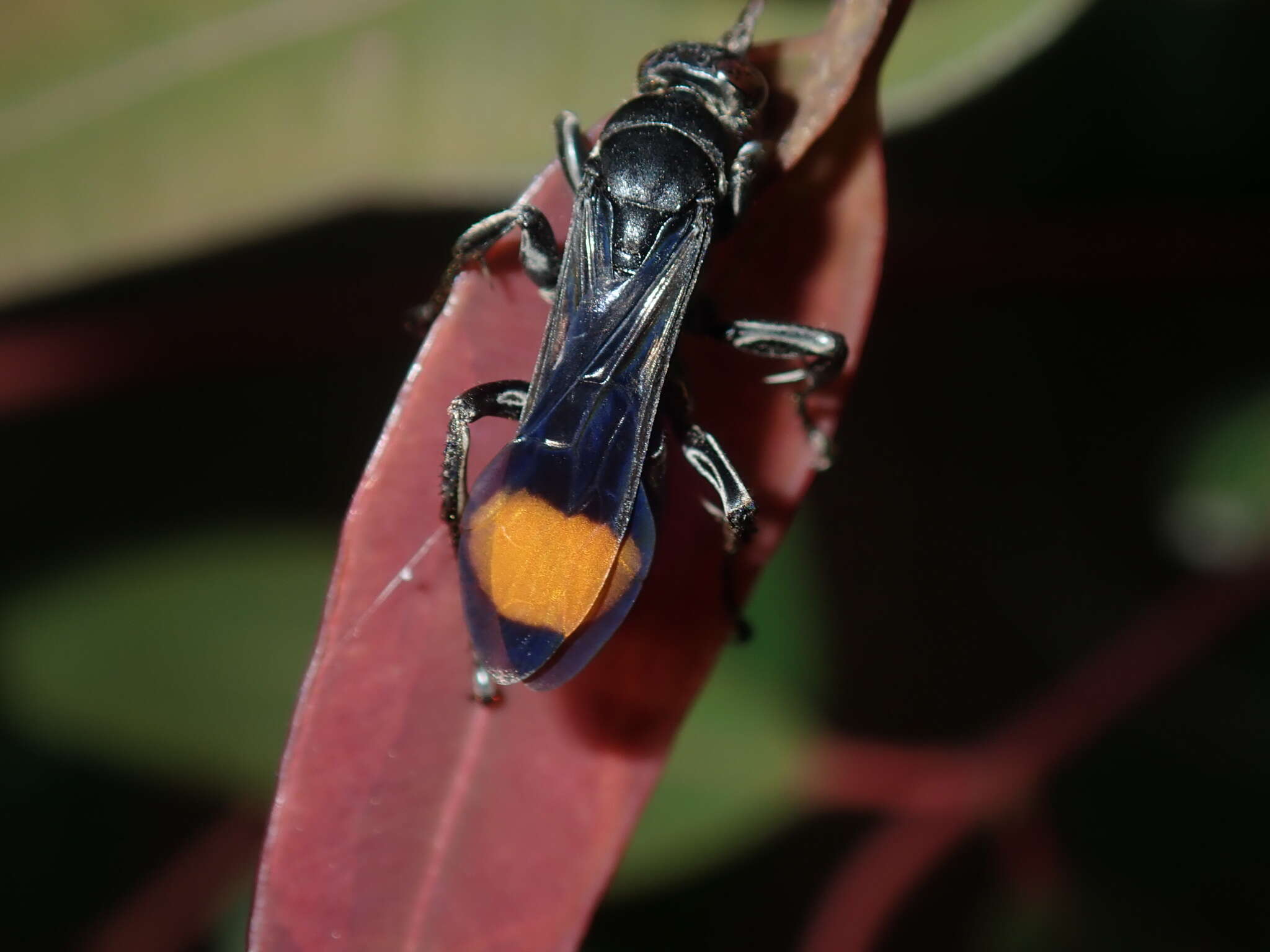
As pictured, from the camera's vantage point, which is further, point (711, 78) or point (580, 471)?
point (711, 78)

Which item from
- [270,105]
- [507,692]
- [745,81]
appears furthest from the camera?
[270,105]

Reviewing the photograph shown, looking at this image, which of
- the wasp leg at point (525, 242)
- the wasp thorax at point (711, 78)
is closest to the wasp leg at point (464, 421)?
the wasp leg at point (525, 242)

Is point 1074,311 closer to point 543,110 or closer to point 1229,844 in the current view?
point 1229,844

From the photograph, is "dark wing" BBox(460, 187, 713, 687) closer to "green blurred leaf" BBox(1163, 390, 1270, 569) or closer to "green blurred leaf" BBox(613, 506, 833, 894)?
"green blurred leaf" BBox(613, 506, 833, 894)

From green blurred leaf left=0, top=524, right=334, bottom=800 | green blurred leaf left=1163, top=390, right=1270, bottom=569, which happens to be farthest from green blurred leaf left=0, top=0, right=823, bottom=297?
green blurred leaf left=1163, top=390, right=1270, bottom=569

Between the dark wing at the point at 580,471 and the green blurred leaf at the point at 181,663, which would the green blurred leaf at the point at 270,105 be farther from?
the green blurred leaf at the point at 181,663

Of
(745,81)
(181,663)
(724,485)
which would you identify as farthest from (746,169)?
(181,663)

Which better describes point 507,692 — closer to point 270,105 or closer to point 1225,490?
point 270,105
